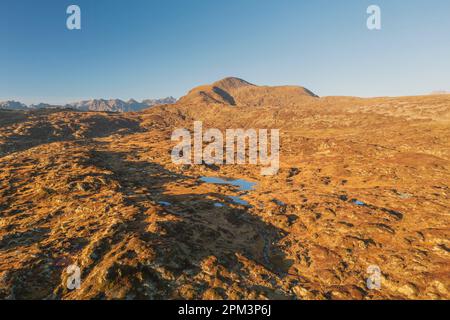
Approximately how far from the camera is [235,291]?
1302 inches

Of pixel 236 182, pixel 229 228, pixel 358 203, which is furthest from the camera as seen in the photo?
pixel 236 182

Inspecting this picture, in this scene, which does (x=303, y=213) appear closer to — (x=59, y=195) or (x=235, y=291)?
(x=235, y=291)

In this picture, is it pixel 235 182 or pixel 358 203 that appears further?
pixel 235 182

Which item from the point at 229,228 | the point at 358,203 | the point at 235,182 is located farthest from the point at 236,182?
the point at 358,203

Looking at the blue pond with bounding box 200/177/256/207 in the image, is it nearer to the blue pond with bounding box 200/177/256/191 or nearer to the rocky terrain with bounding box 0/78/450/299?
the blue pond with bounding box 200/177/256/191

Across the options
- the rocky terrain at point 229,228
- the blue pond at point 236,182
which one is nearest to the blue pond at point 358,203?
the rocky terrain at point 229,228

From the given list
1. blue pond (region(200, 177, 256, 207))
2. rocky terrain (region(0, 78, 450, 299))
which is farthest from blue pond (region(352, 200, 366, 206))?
blue pond (region(200, 177, 256, 207))

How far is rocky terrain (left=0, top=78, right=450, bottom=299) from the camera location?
34.5 metres

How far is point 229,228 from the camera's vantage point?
5453 cm

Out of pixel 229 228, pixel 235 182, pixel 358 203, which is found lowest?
pixel 229 228

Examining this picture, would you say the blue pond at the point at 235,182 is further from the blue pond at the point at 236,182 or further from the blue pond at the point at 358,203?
the blue pond at the point at 358,203

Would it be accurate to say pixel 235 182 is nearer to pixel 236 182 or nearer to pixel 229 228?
pixel 236 182

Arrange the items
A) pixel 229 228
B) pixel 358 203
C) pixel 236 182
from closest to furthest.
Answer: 1. pixel 229 228
2. pixel 358 203
3. pixel 236 182

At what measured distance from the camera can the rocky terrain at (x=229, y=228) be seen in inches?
1358
